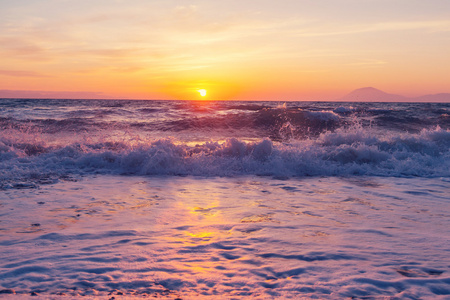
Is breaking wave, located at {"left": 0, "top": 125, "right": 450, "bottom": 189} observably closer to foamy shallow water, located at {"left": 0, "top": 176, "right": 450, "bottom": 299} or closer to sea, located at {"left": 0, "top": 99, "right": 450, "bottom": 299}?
sea, located at {"left": 0, "top": 99, "right": 450, "bottom": 299}

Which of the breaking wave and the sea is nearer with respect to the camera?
the sea

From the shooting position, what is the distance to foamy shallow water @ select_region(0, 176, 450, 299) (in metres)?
2.58

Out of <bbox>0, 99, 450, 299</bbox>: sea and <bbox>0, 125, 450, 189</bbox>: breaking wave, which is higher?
<bbox>0, 125, 450, 189</bbox>: breaking wave

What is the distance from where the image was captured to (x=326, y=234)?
377cm

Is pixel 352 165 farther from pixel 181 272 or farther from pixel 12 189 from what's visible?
pixel 12 189

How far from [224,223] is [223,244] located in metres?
0.71

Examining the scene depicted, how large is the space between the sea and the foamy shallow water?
0.05 feet

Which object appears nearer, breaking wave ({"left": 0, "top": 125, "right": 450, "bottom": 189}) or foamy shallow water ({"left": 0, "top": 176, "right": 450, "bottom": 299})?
foamy shallow water ({"left": 0, "top": 176, "right": 450, "bottom": 299})

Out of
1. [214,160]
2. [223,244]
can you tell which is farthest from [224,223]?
[214,160]

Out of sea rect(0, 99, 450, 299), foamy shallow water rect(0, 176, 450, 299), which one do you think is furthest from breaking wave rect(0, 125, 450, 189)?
foamy shallow water rect(0, 176, 450, 299)

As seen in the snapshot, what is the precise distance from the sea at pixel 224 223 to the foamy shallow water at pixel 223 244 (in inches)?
0.6

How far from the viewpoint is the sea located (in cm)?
263

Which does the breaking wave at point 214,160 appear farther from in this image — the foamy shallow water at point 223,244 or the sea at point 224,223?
the foamy shallow water at point 223,244

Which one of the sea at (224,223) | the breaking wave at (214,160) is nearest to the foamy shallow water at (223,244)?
the sea at (224,223)
